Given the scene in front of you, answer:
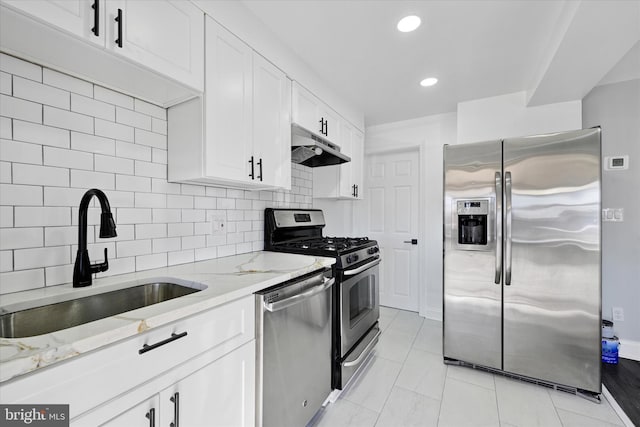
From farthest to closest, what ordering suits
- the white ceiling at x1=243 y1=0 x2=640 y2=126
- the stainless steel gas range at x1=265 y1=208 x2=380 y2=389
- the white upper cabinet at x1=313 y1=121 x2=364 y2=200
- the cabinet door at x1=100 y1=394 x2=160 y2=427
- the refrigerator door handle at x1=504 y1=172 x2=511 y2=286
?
the white upper cabinet at x1=313 y1=121 x2=364 y2=200, the refrigerator door handle at x1=504 y1=172 x2=511 y2=286, the stainless steel gas range at x1=265 y1=208 x2=380 y2=389, the white ceiling at x1=243 y1=0 x2=640 y2=126, the cabinet door at x1=100 y1=394 x2=160 y2=427

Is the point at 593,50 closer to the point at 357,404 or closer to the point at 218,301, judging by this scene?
the point at 218,301

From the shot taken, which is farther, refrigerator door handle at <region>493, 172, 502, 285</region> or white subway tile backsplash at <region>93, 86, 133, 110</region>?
refrigerator door handle at <region>493, 172, 502, 285</region>

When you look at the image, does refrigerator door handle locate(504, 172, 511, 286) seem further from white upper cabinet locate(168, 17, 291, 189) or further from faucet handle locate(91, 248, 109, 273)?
faucet handle locate(91, 248, 109, 273)

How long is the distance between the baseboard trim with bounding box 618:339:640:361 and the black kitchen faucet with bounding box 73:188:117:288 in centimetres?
395

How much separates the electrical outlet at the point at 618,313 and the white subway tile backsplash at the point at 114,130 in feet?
13.3

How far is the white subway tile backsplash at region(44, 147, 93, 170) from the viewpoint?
117 cm

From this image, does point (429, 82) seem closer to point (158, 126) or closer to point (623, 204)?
point (623, 204)

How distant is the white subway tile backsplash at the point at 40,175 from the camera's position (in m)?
1.09

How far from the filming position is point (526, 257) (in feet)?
6.73

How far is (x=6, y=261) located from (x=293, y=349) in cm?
126

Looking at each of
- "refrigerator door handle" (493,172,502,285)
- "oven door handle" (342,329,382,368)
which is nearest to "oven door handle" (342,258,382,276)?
"oven door handle" (342,329,382,368)

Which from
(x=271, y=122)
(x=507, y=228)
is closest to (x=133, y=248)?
(x=271, y=122)

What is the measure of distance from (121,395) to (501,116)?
3.47 meters

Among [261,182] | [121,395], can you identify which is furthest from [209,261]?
[121,395]
